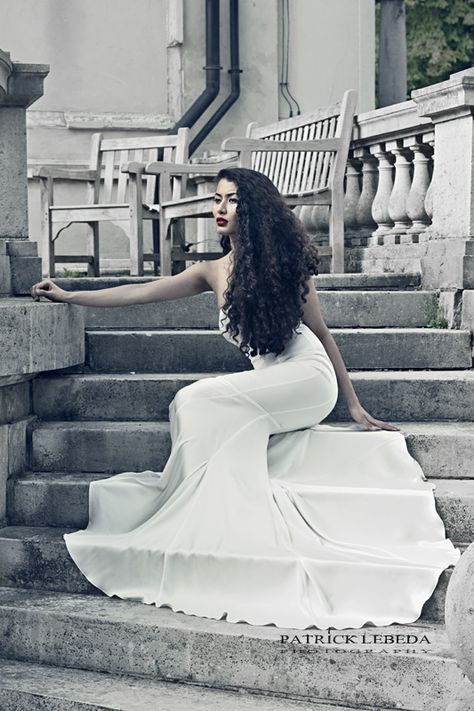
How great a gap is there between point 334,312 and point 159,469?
1.46m

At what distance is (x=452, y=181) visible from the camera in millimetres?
6113

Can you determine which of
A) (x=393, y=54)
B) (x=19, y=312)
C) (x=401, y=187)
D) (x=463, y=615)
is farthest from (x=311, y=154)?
(x=463, y=615)

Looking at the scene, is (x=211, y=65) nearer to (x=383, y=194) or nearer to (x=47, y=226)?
(x=47, y=226)

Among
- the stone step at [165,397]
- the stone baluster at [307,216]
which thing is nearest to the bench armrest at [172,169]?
the stone baluster at [307,216]

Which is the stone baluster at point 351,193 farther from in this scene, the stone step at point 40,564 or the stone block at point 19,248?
the stone step at point 40,564

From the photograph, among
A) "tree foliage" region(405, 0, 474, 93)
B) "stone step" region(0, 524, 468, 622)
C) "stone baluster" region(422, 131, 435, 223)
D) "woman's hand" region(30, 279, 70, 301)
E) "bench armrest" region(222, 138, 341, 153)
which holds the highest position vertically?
"tree foliage" region(405, 0, 474, 93)

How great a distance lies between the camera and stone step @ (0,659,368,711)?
395cm

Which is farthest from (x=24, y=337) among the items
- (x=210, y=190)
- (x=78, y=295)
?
(x=210, y=190)

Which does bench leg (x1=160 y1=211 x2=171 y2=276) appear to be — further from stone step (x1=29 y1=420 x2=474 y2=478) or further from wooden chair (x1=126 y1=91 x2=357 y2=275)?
stone step (x1=29 y1=420 x2=474 y2=478)

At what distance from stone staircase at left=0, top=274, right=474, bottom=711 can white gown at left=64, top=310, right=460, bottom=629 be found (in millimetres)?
90

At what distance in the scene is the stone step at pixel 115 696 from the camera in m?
3.95

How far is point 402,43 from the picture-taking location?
1016 cm

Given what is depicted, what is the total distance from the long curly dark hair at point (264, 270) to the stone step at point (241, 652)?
118 cm


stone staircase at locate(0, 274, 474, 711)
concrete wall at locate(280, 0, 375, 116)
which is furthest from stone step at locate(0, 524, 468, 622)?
concrete wall at locate(280, 0, 375, 116)
